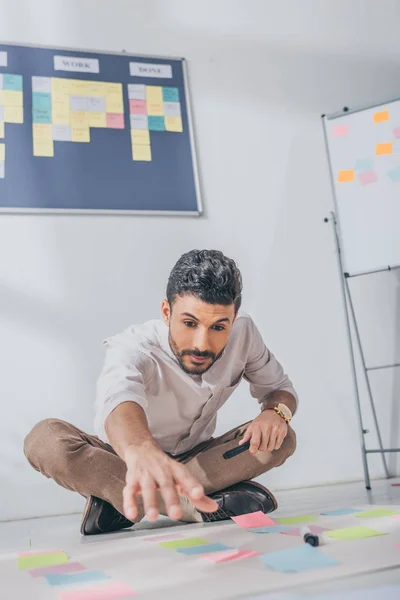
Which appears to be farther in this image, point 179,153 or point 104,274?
point 179,153

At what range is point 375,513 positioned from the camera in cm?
139

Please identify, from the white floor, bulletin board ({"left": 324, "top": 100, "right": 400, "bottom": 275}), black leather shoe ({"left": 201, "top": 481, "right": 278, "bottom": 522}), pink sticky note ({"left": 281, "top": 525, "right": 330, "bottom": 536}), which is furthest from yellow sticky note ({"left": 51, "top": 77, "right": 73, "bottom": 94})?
pink sticky note ({"left": 281, "top": 525, "right": 330, "bottom": 536})

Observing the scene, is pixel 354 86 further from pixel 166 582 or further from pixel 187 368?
pixel 166 582

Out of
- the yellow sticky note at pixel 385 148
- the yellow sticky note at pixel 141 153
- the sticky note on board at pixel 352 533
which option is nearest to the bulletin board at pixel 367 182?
the yellow sticky note at pixel 385 148

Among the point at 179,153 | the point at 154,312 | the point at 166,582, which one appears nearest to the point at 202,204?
the point at 179,153

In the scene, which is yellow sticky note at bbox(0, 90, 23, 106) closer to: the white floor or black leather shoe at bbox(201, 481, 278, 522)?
the white floor

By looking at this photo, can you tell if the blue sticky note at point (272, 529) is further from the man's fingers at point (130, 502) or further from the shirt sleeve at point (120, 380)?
the man's fingers at point (130, 502)

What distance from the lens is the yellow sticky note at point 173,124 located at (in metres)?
2.78

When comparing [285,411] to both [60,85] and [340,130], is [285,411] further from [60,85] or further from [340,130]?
[60,85]

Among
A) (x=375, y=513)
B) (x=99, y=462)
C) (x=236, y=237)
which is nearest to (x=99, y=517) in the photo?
(x=99, y=462)

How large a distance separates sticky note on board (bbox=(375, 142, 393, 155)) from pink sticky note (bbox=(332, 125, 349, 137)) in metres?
0.15

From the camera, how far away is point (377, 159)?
2627 mm

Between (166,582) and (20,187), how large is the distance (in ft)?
6.38

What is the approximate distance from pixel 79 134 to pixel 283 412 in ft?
5.03
